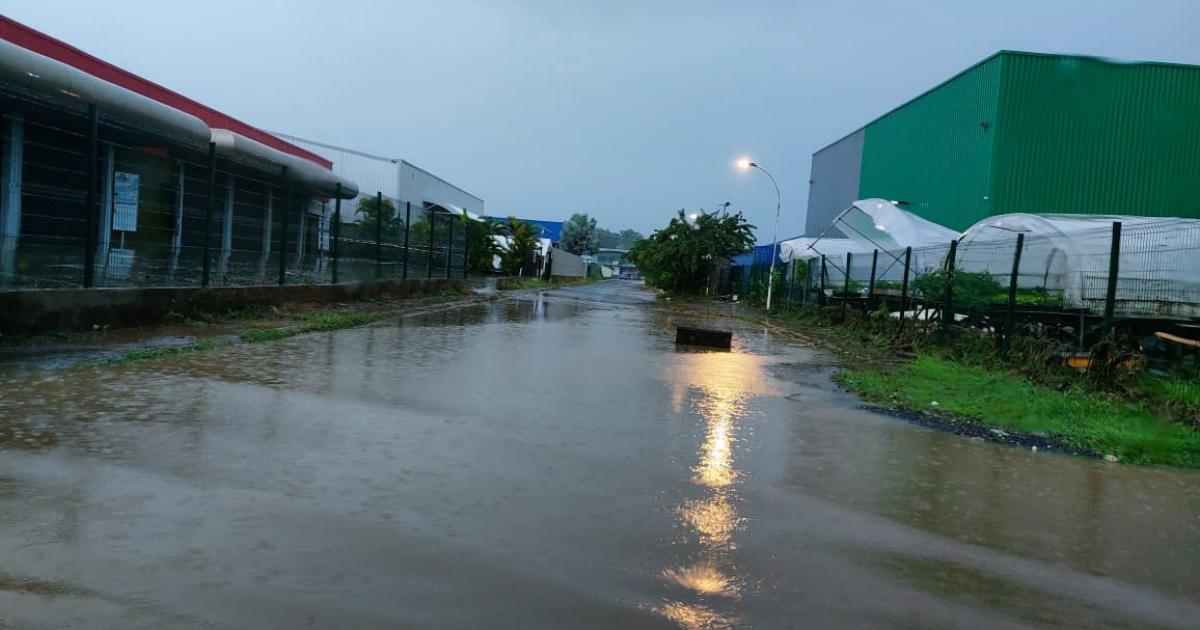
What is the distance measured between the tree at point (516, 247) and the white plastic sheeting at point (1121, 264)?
32.0 m

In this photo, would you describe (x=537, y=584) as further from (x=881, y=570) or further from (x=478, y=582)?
(x=881, y=570)

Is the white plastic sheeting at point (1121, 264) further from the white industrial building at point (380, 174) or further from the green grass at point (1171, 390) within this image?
the white industrial building at point (380, 174)

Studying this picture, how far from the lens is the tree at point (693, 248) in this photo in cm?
3828

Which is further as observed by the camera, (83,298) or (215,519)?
(83,298)

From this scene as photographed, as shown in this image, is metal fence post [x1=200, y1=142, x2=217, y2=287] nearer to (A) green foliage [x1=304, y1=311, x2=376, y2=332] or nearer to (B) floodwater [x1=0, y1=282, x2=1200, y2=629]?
(A) green foliage [x1=304, y1=311, x2=376, y2=332]

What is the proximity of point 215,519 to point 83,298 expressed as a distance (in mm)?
6630

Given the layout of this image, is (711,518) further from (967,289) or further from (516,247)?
(516,247)

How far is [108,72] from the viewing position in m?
15.8

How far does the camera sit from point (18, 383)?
6293 millimetres

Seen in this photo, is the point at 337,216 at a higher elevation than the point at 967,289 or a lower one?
higher

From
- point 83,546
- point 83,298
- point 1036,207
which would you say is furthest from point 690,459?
point 1036,207

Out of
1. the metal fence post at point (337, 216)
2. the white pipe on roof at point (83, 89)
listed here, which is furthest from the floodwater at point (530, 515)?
the metal fence post at point (337, 216)

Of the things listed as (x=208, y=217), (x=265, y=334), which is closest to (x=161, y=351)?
(x=265, y=334)

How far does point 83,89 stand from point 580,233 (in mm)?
97493
